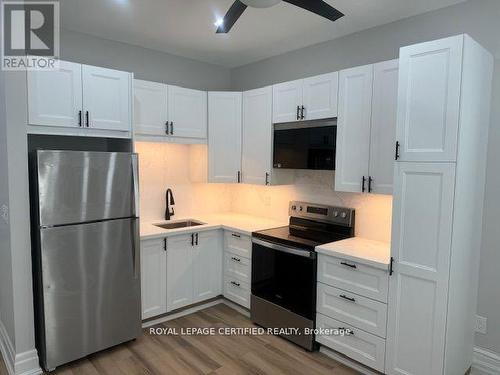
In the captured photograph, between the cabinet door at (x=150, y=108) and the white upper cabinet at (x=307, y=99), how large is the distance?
3.60 feet

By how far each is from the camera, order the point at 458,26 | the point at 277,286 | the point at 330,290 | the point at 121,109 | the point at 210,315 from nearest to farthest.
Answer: the point at 458,26 → the point at 330,290 → the point at 121,109 → the point at 277,286 → the point at 210,315

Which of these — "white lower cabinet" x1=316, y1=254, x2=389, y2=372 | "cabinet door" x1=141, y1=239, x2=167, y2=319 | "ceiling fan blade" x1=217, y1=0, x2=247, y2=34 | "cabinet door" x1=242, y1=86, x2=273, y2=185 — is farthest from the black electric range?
"ceiling fan blade" x1=217, y1=0, x2=247, y2=34

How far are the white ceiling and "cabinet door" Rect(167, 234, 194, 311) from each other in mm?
1929

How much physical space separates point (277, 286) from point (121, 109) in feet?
6.77

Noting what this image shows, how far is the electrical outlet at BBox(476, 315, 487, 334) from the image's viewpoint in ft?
8.17

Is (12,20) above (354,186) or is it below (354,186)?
above

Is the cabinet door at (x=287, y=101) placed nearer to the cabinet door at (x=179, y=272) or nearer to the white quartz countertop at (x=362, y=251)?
the white quartz countertop at (x=362, y=251)

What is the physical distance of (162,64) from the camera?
12.2ft

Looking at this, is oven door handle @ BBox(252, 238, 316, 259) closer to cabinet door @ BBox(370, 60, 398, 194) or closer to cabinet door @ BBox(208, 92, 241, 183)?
cabinet door @ BBox(370, 60, 398, 194)

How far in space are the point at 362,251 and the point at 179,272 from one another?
1.74 m

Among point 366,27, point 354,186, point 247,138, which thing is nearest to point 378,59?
point 366,27

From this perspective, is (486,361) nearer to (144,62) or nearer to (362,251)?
(362,251)

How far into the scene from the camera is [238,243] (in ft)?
11.3

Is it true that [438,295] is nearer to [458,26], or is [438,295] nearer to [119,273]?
[458,26]
